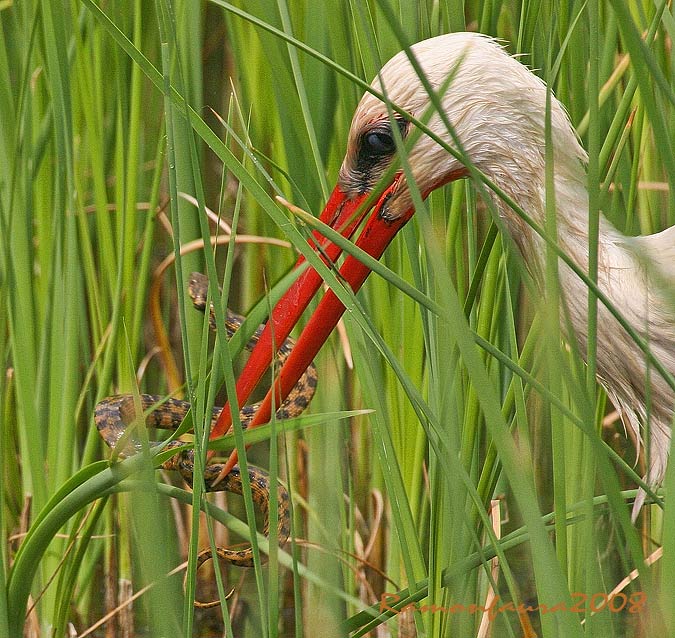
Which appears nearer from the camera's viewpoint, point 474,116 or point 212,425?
point 474,116

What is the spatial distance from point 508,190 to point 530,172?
0.03 meters

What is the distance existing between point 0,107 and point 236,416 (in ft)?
2.36

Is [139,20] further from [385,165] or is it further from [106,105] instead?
[385,165]

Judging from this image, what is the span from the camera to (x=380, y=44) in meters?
1.10

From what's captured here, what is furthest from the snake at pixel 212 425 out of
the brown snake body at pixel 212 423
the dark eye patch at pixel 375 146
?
the dark eye patch at pixel 375 146

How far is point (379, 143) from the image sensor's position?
40.9 inches

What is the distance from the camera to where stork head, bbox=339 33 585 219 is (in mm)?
987

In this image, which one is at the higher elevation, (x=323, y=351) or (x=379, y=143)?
(x=379, y=143)

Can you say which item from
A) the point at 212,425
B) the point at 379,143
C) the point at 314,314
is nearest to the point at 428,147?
the point at 379,143

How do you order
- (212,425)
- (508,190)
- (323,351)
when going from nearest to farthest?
1. (323,351)
2. (508,190)
3. (212,425)

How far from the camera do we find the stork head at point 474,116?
99cm

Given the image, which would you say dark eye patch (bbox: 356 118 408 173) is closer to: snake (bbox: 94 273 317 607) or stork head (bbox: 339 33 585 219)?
stork head (bbox: 339 33 585 219)

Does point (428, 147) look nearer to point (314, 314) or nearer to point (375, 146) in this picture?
point (375, 146)

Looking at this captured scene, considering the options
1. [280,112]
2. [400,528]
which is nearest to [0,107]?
[280,112]
